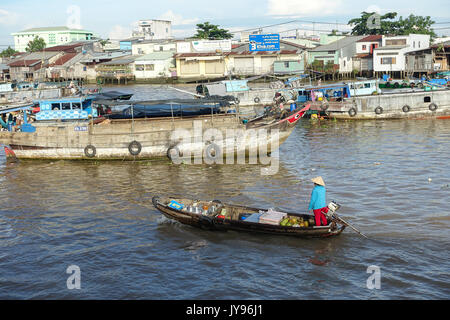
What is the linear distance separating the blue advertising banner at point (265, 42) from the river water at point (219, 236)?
4206cm

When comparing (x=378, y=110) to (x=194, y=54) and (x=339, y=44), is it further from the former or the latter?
(x=194, y=54)

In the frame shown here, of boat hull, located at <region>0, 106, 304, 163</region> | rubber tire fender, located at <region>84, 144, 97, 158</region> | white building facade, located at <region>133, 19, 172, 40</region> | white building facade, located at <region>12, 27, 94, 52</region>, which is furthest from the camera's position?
white building facade, located at <region>12, 27, 94, 52</region>

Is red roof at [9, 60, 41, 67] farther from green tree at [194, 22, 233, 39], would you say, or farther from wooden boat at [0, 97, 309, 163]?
wooden boat at [0, 97, 309, 163]

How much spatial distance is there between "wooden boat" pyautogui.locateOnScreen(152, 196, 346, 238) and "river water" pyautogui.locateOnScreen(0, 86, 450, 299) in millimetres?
341

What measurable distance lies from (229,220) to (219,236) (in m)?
0.72

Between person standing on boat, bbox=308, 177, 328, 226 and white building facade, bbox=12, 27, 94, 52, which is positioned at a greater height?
white building facade, bbox=12, 27, 94, 52

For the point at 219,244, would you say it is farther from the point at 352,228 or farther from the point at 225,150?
the point at 225,150

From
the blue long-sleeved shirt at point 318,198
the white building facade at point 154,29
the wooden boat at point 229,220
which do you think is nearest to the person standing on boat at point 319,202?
the blue long-sleeved shirt at point 318,198

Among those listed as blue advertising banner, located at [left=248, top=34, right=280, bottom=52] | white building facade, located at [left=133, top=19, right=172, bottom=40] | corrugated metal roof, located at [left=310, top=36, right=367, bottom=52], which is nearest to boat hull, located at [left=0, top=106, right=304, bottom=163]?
blue advertising banner, located at [left=248, top=34, right=280, bottom=52]

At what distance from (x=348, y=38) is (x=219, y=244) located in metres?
61.0

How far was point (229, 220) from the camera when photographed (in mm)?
13547

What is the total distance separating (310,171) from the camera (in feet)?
70.1

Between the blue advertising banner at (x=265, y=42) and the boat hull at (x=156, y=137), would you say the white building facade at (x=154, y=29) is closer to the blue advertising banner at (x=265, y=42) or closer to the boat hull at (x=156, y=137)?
the blue advertising banner at (x=265, y=42)

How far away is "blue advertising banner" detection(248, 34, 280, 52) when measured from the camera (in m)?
63.1
